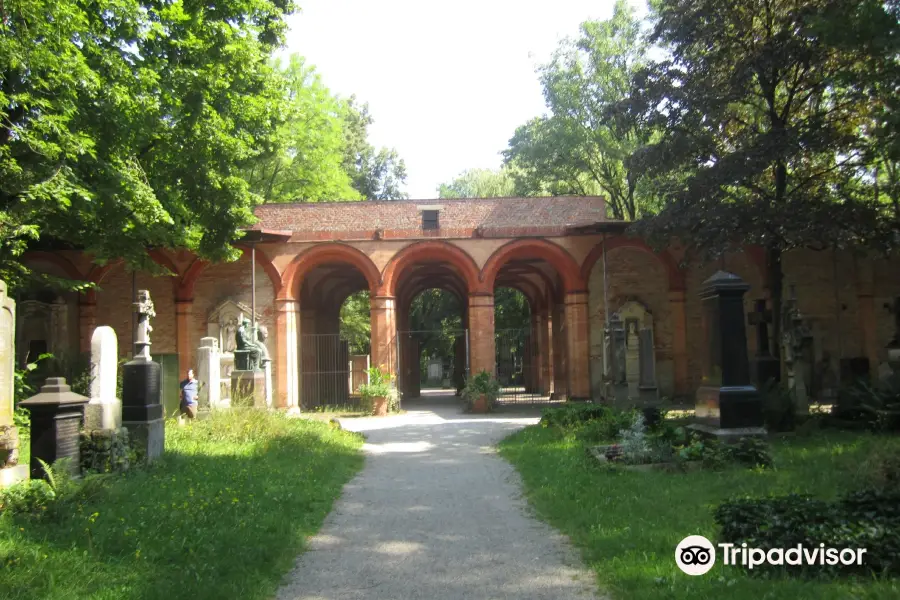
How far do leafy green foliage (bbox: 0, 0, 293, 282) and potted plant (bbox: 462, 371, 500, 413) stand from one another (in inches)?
301

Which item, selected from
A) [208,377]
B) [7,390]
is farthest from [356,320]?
[7,390]

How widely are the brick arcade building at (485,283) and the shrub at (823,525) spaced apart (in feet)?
50.5

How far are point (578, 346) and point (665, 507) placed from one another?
14413 mm

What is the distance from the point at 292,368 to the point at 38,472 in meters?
13.5

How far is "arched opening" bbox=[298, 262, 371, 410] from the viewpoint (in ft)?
76.4

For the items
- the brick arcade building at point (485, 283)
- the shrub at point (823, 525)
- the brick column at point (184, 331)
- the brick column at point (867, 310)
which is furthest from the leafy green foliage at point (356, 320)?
the shrub at point (823, 525)

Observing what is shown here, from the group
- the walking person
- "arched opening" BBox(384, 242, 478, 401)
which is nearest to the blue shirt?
the walking person

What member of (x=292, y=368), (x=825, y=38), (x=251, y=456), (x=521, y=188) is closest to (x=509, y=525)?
(x=251, y=456)

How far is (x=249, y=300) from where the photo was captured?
20.9 metres

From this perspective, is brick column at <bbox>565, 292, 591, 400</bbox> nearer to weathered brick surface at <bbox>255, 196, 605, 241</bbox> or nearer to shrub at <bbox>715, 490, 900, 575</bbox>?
weathered brick surface at <bbox>255, 196, 605, 241</bbox>

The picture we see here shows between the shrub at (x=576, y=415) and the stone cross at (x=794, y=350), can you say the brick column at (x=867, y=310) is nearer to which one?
the stone cross at (x=794, y=350)

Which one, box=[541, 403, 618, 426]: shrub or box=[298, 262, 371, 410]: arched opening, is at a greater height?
box=[298, 262, 371, 410]: arched opening

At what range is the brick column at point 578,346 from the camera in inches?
805

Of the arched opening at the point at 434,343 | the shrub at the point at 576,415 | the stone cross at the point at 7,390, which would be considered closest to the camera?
the stone cross at the point at 7,390
